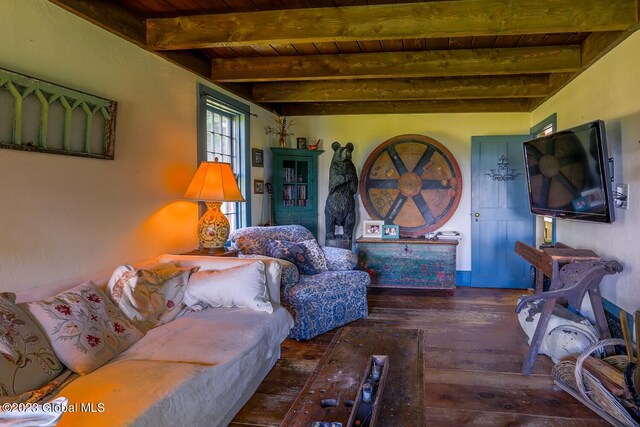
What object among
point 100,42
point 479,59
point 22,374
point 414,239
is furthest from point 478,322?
point 100,42

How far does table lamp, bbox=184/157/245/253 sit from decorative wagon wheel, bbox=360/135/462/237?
261 centimetres

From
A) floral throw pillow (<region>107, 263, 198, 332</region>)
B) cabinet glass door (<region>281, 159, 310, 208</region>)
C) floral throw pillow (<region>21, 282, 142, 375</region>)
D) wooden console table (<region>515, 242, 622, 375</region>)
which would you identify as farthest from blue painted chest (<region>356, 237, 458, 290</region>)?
floral throw pillow (<region>21, 282, 142, 375</region>)

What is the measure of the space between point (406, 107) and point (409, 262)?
193 cm

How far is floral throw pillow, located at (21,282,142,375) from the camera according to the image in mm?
1722

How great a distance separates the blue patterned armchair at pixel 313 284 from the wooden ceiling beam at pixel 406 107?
1909 mm

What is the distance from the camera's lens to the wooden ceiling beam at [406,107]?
16.1 feet

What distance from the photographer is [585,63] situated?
10.2 feet

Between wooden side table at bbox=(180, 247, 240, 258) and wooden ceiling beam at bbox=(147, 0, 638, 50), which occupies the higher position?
wooden ceiling beam at bbox=(147, 0, 638, 50)

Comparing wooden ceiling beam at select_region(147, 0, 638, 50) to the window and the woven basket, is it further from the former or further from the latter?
the woven basket

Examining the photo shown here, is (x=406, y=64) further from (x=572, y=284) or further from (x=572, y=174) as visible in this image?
(x=572, y=284)

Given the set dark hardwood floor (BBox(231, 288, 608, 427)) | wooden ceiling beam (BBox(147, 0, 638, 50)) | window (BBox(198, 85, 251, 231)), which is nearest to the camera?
dark hardwood floor (BBox(231, 288, 608, 427))

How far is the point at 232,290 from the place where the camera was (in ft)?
8.31

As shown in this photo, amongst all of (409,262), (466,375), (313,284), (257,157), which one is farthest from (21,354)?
(409,262)

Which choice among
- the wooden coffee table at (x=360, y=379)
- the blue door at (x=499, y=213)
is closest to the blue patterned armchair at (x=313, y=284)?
the wooden coffee table at (x=360, y=379)
